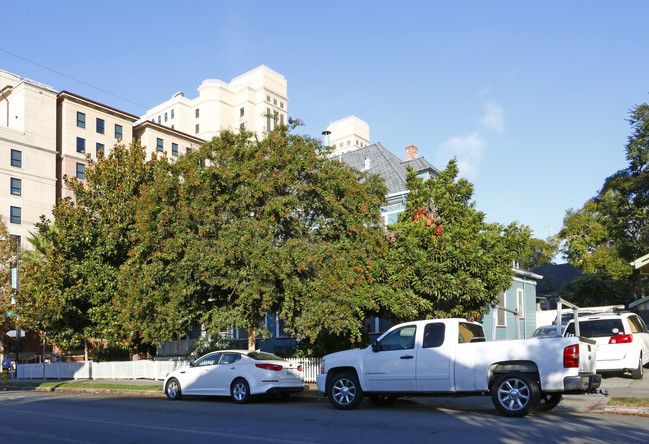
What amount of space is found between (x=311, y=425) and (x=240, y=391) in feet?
16.8

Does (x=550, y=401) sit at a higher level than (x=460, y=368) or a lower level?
lower

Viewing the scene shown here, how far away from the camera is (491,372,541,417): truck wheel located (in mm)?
10383

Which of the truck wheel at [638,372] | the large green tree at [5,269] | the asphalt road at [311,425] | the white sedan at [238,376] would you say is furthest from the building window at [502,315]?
the large green tree at [5,269]

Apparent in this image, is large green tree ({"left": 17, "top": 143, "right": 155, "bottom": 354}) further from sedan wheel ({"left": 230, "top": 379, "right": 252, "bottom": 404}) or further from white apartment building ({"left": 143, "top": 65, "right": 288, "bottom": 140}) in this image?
white apartment building ({"left": 143, "top": 65, "right": 288, "bottom": 140})

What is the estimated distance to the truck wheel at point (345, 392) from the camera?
12.5 metres

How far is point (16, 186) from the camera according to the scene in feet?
181

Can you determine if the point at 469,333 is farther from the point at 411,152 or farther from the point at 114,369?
the point at 411,152

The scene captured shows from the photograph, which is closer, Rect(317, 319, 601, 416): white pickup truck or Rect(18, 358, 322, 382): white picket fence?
Rect(317, 319, 601, 416): white pickup truck

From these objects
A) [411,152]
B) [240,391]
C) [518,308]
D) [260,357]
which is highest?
[411,152]

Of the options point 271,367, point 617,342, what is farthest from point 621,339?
point 271,367

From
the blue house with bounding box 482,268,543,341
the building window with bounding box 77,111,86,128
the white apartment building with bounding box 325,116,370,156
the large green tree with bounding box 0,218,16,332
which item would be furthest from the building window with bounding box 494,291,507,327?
the white apartment building with bounding box 325,116,370,156

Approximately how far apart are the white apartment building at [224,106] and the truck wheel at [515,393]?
103 metres

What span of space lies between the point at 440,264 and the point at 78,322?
19.0m

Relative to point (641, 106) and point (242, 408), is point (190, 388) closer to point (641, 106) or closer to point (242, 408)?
point (242, 408)
